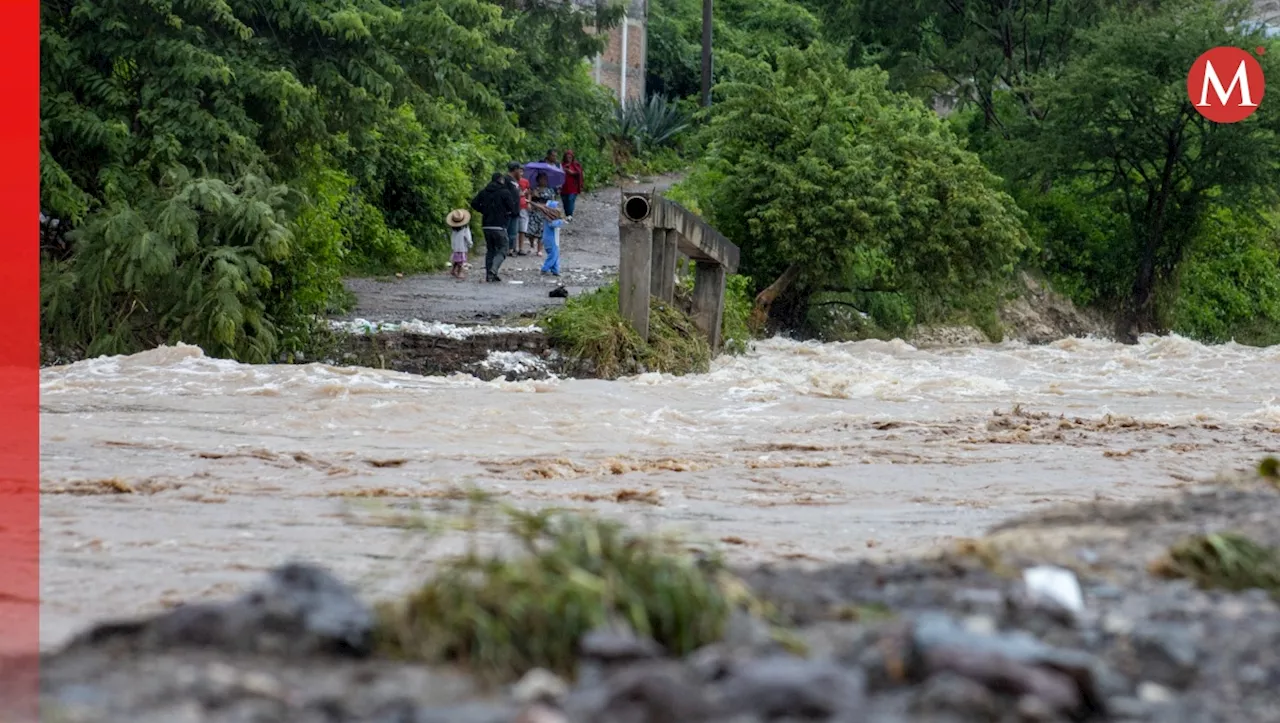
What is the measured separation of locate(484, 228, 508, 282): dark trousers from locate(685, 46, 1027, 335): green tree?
3019mm

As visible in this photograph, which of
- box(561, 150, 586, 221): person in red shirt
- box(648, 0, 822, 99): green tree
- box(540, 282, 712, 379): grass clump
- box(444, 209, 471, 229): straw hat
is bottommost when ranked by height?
box(540, 282, 712, 379): grass clump

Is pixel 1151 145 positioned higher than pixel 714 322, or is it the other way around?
pixel 1151 145

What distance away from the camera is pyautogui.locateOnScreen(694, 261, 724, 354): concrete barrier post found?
2034 centimetres

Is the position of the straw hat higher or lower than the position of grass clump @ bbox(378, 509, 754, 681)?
higher

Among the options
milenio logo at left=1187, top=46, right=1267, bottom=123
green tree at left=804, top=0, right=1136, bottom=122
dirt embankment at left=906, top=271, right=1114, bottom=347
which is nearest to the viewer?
milenio logo at left=1187, top=46, right=1267, bottom=123

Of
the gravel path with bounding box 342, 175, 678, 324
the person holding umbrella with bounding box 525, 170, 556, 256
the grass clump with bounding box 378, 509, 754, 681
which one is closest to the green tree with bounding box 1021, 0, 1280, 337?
the gravel path with bounding box 342, 175, 678, 324

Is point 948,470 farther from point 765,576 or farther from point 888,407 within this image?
point 765,576

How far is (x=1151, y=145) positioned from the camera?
28.5m

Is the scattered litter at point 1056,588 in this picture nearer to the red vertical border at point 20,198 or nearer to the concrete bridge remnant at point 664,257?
the red vertical border at point 20,198

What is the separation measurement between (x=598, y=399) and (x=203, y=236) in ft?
15.7

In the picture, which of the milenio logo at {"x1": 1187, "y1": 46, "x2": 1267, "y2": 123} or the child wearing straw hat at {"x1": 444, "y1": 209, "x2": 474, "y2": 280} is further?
the milenio logo at {"x1": 1187, "y1": 46, "x2": 1267, "y2": 123}

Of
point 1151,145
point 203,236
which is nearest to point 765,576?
point 203,236

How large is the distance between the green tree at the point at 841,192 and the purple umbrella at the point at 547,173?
22.8ft

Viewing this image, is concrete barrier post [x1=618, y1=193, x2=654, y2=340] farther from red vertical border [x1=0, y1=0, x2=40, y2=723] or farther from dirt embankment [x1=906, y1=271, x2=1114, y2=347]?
dirt embankment [x1=906, y1=271, x2=1114, y2=347]
